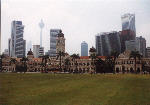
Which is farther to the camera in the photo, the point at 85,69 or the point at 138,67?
the point at 85,69

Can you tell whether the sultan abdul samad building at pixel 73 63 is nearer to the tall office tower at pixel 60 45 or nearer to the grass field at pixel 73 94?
the tall office tower at pixel 60 45

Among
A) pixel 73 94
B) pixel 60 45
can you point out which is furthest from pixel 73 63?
pixel 73 94

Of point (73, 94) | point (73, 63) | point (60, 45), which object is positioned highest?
point (60, 45)

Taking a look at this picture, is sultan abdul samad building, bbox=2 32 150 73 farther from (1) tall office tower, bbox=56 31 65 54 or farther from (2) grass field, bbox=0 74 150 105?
(2) grass field, bbox=0 74 150 105

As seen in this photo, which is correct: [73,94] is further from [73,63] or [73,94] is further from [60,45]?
[60,45]

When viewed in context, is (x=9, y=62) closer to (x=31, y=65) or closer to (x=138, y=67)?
(x=31, y=65)

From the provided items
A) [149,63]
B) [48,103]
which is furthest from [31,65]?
[48,103]

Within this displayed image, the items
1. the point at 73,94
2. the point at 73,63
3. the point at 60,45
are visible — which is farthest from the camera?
the point at 60,45

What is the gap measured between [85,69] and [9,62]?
66.5m

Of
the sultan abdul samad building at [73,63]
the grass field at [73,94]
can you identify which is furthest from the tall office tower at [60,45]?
the grass field at [73,94]

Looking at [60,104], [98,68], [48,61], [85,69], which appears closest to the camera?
[60,104]

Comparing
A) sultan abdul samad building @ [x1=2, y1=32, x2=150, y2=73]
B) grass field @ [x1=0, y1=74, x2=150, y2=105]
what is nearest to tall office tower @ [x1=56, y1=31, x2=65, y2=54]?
sultan abdul samad building @ [x1=2, y1=32, x2=150, y2=73]

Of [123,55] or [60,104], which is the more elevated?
[123,55]

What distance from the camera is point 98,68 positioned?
154 metres
